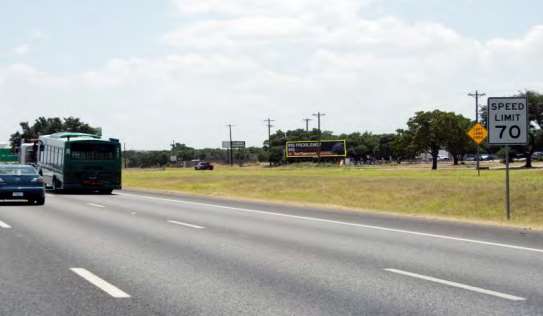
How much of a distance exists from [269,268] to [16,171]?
1911 cm

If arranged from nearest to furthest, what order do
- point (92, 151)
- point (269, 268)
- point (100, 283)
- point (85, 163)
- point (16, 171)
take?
point (100, 283)
point (269, 268)
point (16, 171)
point (85, 163)
point (92, 151)

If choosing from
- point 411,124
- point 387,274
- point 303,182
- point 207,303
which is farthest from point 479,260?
point 411,124

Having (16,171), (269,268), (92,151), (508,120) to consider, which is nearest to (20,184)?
(16,171)

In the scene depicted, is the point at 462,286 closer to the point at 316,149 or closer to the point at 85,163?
the point at 85,163

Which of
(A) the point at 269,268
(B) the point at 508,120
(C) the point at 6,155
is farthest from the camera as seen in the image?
(C) the point at 6,155

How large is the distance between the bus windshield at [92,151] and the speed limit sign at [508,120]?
23.1 meters

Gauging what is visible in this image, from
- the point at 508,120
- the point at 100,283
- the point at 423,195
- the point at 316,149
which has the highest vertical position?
the point at 316,149

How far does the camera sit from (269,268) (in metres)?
10.3

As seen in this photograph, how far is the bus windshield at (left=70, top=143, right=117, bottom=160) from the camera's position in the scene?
36.7m

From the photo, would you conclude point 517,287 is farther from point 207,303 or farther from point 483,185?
point 483,185

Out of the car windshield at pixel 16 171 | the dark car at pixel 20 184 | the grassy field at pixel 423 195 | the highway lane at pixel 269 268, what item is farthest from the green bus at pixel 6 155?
the highway lane at pixel 269 268

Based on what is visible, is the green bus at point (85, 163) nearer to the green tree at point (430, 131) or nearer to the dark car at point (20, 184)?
the dark car at point (20, 184)

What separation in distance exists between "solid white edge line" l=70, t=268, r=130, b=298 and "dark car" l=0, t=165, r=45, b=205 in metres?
17.4

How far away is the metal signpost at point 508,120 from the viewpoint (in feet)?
62.5
